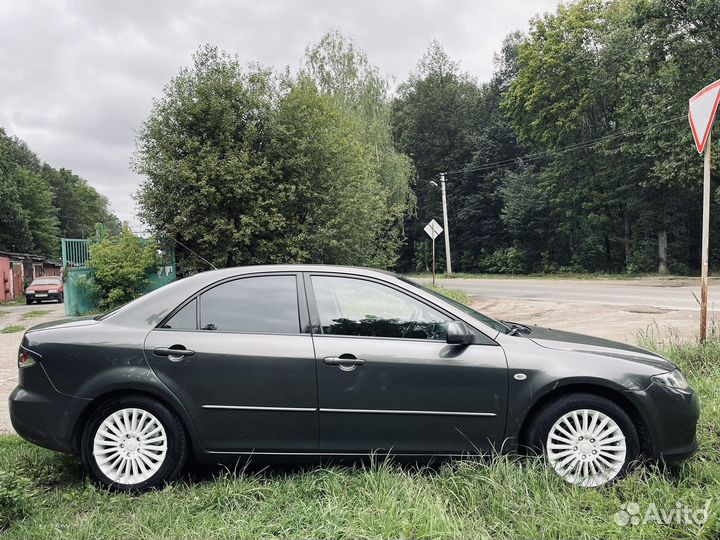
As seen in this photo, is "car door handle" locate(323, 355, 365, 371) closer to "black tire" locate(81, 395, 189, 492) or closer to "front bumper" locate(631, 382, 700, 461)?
"black tire" locate(81, 395, 189, 492)

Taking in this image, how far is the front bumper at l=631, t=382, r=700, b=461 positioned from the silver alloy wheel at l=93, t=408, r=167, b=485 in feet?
10.4

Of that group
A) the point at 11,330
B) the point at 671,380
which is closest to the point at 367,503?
the point at 671,380

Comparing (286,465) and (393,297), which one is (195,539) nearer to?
(286,465)

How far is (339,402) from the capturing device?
332cm

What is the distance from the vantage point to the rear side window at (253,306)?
350 centimetres

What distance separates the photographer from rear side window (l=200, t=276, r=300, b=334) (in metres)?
3.50

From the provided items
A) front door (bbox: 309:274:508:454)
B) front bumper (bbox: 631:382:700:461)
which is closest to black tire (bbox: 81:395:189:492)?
front door (bbox: 309:274:508:454)

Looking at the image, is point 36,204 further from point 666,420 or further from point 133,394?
point 666,420

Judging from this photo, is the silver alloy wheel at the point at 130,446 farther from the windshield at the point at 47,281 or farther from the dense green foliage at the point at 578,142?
the dense green foliage at the point at 578,142

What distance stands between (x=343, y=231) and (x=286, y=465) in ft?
40.4

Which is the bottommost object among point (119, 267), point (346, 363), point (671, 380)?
point (671, 380)

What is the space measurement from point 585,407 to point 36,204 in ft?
222

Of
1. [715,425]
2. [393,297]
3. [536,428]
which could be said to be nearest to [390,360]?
[393,297]

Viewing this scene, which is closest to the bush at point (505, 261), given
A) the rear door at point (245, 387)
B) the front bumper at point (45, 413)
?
the rear door at point (245, 387)
